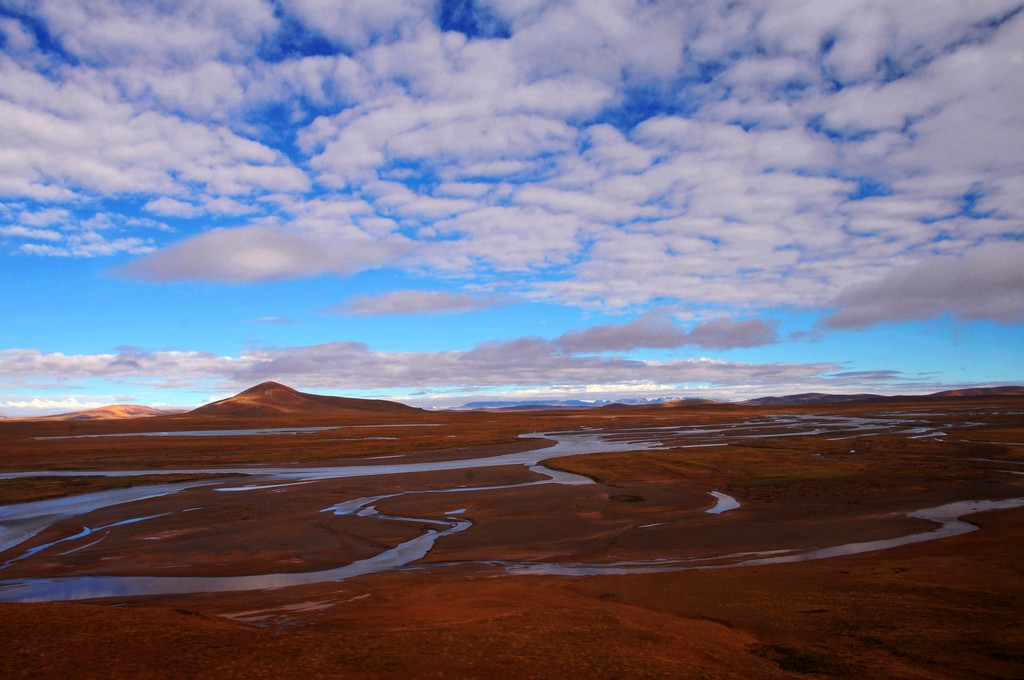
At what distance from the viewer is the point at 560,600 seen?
1057 cm

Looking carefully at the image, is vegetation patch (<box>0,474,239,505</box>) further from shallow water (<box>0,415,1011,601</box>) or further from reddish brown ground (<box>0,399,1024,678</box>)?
reddish brown ground (<box>0,399,1024,678</box>)

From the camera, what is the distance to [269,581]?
1298 cm

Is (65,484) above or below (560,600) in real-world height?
above

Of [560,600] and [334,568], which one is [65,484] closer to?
[334,568]

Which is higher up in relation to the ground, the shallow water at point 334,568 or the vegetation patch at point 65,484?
the vegetation patch at point 65,484

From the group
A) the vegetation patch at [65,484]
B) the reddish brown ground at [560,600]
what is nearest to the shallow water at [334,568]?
the reddish brown ground at [560,600]

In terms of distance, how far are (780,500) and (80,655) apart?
20017 mm

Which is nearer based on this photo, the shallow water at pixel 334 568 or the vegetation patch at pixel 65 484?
the shallow water at pixel 334 568

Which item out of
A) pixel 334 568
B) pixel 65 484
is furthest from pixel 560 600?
pixel 65 484

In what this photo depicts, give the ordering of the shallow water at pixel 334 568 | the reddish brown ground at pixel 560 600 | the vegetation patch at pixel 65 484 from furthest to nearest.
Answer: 1. the vegetation patch at pixel 65 484
2. the shallow water at pixel 334 568
3. the reddish brown ground at pixel 560 600

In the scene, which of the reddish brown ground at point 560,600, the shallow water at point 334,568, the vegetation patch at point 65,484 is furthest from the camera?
the vegetation patch at point 65,484

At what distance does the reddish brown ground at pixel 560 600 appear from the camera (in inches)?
298

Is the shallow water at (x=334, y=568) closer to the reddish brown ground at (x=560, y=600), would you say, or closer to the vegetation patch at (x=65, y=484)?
the reddish brown ground at (x=560, y=600)

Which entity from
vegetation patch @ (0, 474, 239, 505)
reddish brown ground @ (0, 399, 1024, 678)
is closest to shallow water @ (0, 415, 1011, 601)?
reddish brown ground @ (0, 399, 1024, 678)
